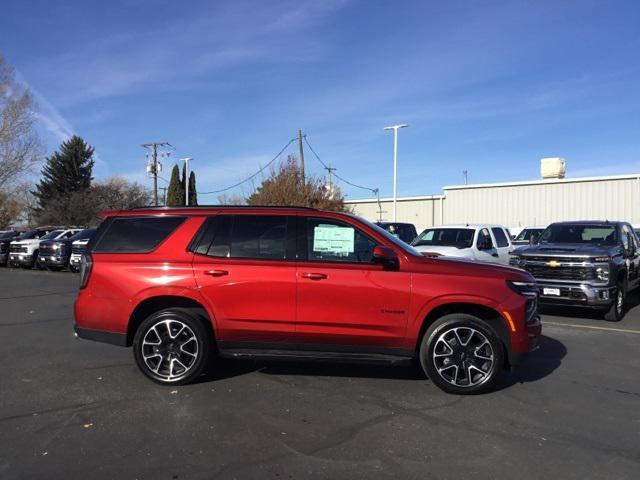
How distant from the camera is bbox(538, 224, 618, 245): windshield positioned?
36.7 feet

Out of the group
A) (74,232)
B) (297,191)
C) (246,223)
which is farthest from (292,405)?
(297,191)

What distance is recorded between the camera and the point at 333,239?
559cm

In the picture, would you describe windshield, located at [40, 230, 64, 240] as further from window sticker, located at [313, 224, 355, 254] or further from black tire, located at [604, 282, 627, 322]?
black tire, located at [604, 282, 627, 322]

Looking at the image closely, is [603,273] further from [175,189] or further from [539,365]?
[175,189]

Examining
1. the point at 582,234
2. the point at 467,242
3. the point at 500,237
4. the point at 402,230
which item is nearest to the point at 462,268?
the point at 582,234

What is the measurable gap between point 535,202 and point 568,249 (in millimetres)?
34564

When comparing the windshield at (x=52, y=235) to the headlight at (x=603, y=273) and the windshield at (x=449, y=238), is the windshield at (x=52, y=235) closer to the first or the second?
the windshield at (x=449, y=238)

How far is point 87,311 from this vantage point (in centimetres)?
576

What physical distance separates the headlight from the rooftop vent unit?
117 feet

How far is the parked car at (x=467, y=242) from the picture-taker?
12.4m

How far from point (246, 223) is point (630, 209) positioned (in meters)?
40.2

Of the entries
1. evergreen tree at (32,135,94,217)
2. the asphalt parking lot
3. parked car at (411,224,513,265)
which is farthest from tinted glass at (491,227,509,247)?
evergreen tree at (32,135,94,217)

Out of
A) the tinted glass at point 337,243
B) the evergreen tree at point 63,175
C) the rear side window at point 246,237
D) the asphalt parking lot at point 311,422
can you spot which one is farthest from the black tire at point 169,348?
the evergreen tree at point 63,175

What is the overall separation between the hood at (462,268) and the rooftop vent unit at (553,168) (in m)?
40.8
